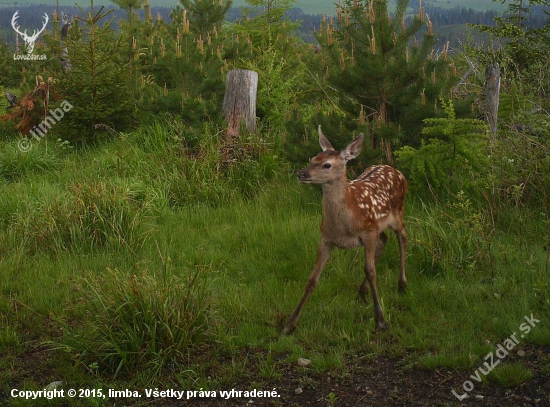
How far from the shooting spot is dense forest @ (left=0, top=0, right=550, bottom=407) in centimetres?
502

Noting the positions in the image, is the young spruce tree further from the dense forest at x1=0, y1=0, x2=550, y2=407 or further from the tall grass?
the tall grass

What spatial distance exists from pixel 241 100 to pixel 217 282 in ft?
15.9

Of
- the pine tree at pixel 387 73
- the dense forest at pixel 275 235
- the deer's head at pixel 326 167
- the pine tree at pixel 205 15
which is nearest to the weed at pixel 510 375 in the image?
the dense forest at pixel 275 235

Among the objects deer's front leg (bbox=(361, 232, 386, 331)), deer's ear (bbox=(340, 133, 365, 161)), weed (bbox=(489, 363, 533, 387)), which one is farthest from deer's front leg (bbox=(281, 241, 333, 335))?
weed (bbox=(489, 363, 533, 387))

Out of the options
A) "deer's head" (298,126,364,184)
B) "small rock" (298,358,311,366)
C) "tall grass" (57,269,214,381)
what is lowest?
"small rock" (298,358,311,366)

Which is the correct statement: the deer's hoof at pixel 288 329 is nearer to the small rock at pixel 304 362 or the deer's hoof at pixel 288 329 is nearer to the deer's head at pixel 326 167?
the small rock at pixel 304 362

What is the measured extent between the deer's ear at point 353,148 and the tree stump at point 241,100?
17.4ft

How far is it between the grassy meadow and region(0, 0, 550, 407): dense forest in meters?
0.02

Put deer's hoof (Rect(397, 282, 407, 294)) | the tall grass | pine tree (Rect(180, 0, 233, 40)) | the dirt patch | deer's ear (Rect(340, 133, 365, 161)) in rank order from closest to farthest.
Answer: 1. the dirt patch
2. the tall grass
3. deer's ear (Rect(340, 133, 365, 161))
4. deer's hoof (Rect(397, 282, 407, 294))
5. pine tree (Rect(180, 0, 233, 40))

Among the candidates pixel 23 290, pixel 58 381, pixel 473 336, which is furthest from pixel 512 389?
pixel 23 290

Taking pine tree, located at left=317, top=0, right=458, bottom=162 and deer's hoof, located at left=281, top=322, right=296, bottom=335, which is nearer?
deer's hoof, located at left=281, top=322, right=296, bottom=335

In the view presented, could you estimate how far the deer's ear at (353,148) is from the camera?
551 cm

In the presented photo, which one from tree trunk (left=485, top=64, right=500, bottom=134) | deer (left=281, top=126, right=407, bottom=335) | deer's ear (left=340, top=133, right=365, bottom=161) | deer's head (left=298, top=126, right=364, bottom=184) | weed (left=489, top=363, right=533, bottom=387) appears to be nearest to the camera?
weed (left=489, top=363, right=533, bottom=387)

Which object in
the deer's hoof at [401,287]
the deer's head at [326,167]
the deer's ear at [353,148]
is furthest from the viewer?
the deer's hoof at [401,287]
